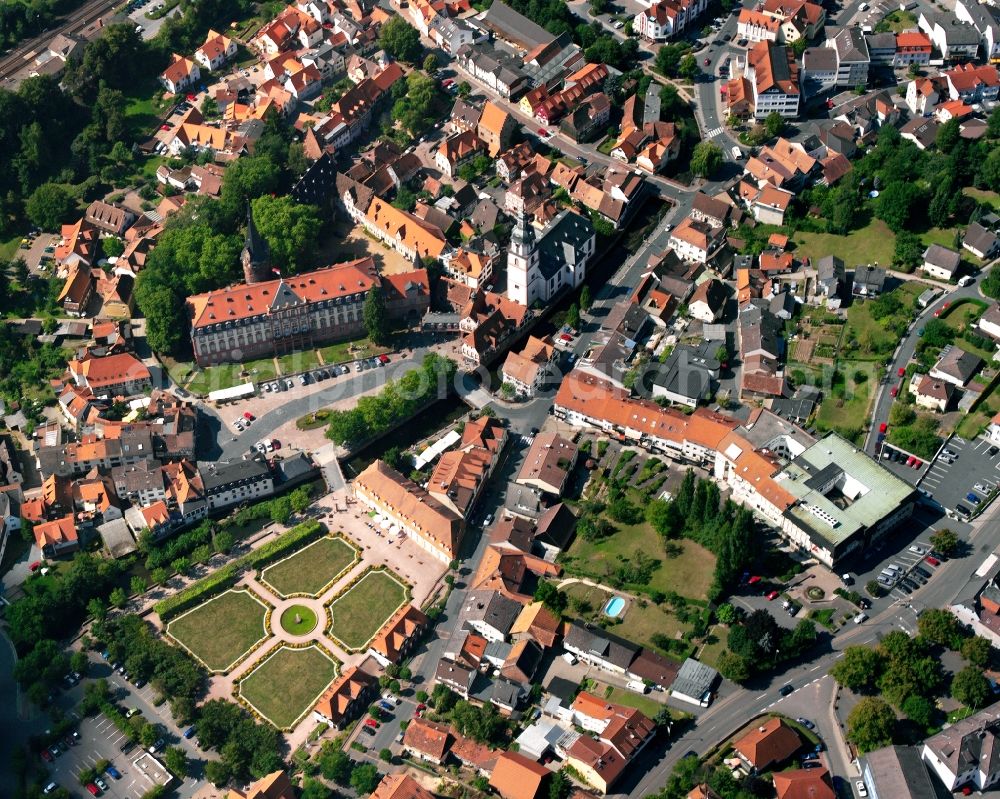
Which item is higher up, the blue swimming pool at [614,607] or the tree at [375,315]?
the tree at [375,315]

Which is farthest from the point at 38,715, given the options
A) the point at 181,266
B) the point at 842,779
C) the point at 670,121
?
the point at 670,121

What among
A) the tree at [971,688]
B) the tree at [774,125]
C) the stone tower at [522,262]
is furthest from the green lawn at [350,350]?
the tree at [971,688]

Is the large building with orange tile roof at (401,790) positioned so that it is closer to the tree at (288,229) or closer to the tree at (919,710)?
the tree at (919,710)

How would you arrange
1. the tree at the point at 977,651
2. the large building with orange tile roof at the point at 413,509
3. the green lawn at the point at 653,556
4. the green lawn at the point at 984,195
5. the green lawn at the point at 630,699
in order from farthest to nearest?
the green lawn at the point at 984,195 < the large building with orange tile roof at the point at 413,509 < the green lawn at the point at 653,556 < the green lawn at the point at 630,699 < the tree at the point at 977,651

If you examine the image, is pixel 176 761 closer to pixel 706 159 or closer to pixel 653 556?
pixel 653 556

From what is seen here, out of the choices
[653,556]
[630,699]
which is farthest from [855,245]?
[630,699]

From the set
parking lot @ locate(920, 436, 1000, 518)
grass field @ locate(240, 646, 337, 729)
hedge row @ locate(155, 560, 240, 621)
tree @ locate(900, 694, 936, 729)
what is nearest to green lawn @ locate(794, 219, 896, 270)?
parking lot @ locate(920, 436, 1000, 518)
